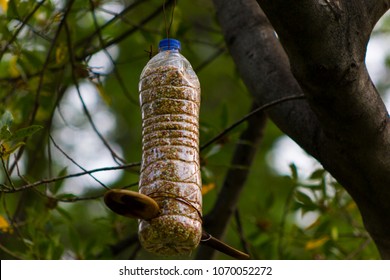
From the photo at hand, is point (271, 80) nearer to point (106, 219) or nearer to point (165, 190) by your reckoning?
point (165, 190)

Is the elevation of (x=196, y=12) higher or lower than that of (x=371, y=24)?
higher

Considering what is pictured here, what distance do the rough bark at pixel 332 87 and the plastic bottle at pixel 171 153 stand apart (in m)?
0.28

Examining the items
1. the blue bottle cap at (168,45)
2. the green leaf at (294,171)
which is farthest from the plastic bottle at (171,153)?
the green leaf at (294,171)

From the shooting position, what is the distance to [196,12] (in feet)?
18.3

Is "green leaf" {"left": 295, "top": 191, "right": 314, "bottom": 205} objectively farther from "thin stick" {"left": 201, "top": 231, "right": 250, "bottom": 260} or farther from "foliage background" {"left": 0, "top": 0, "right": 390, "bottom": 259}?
"thin stick" {"left": 201, "top": 231, "right": 250, "bottom": 260}

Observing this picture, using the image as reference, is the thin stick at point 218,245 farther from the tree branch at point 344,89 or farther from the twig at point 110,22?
the twig at point 110,22

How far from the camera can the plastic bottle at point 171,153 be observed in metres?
1.73

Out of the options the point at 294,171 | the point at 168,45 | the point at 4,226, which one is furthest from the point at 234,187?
the point at 168,45

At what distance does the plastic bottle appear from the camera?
1.73 metres

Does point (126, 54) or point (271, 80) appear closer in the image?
point (271, 80)

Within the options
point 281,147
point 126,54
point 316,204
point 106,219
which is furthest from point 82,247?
point 281,147

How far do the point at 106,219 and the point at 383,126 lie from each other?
5.41 feet

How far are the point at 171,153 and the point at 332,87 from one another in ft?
1.35

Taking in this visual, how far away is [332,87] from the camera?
5.91 ft
